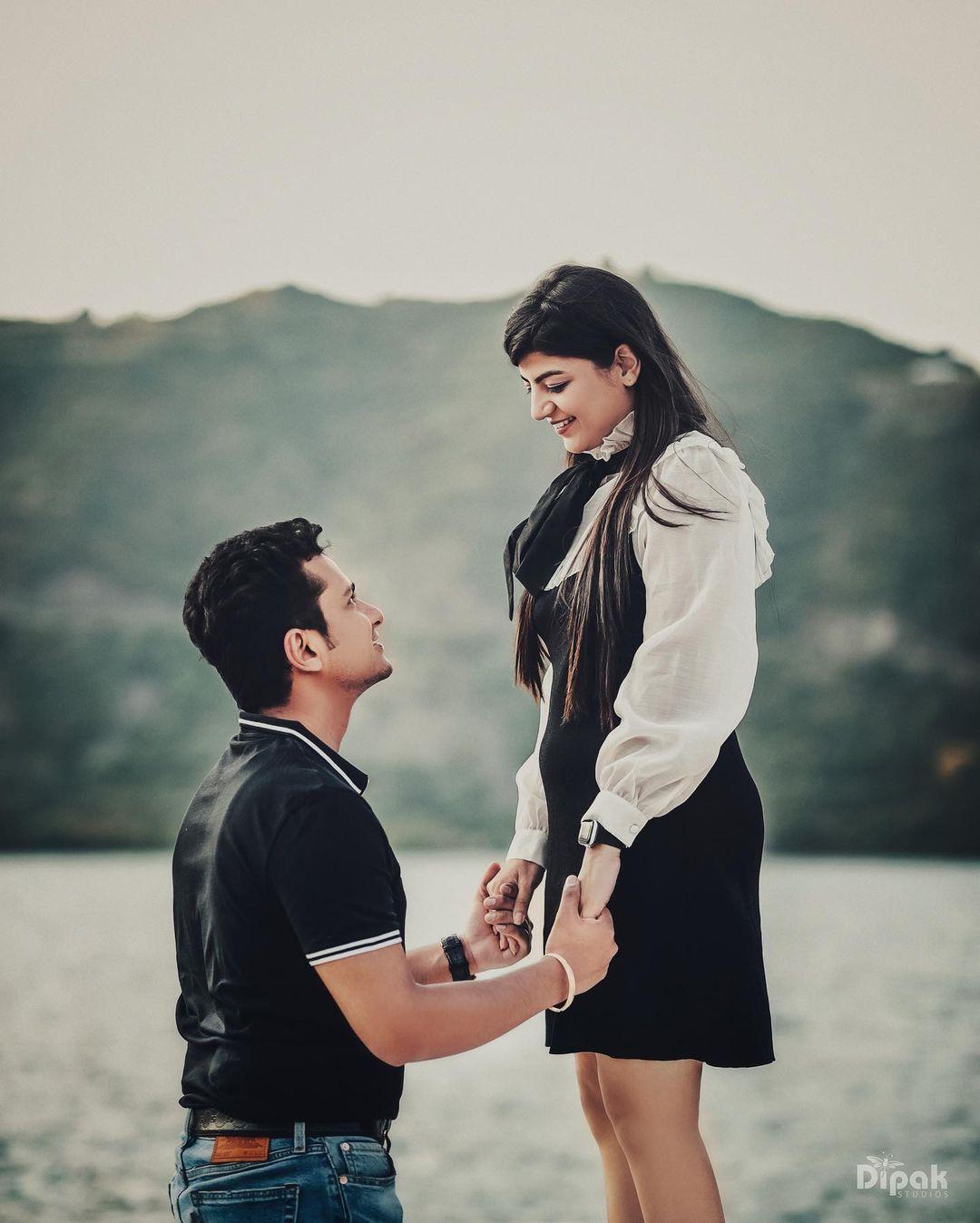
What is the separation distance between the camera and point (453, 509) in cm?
6309

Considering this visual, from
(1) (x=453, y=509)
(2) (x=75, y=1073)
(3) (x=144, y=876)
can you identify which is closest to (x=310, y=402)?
(1) (x=453, y=509)

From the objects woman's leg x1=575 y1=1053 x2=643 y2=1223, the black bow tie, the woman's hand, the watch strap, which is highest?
the black bow tie

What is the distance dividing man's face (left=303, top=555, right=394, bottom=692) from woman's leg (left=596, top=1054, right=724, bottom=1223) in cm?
63

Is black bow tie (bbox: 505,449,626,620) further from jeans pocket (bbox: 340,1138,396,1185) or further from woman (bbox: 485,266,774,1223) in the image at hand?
jeans pocket (bbox: 340,1138,396,1185)

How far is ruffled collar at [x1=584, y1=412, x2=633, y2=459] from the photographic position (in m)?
2.00

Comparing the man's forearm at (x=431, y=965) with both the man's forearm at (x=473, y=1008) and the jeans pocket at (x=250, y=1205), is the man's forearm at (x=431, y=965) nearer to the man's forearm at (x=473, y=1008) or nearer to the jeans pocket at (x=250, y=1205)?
the man's forearm at (x=473, y=1008)

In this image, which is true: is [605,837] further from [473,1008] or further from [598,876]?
[473,1008]

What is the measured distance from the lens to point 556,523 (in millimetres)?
2037

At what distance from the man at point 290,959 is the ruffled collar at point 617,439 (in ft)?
1.73

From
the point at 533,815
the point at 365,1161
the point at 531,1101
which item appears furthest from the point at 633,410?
the point at 531,1101

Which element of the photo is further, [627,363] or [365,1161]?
[627,363]

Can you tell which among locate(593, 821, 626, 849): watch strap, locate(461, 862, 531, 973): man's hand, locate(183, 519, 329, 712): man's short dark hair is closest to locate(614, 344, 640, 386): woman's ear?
locate(183, 519, 329, 712): man's short dark hair

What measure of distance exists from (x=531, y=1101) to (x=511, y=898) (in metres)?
9.49

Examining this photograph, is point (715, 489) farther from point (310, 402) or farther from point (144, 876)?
point (310, 402)
